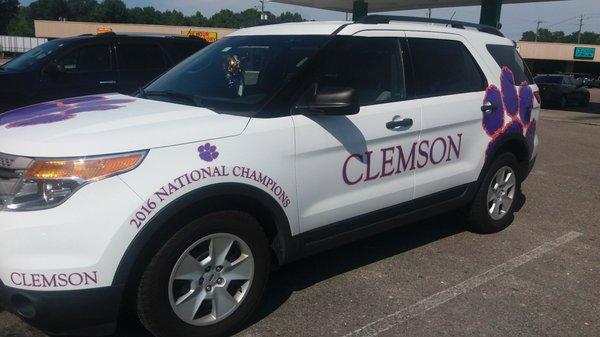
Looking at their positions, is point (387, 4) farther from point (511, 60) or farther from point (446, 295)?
point (446, 295)

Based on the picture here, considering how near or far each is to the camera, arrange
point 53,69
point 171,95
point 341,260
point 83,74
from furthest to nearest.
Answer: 1. point 83,74
2. point 53,69
3. point 341,260
4. point 171,95

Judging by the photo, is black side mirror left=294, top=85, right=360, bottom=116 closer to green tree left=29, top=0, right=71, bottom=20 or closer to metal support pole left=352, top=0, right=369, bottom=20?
metal support pole left=352, top=0, right=369, bottom=20

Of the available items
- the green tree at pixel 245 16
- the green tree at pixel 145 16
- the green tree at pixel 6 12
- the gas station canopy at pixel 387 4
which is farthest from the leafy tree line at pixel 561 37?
the green tree at pixel 6 12

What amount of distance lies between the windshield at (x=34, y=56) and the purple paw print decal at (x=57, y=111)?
169 inches

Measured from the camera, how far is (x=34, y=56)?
7.84m

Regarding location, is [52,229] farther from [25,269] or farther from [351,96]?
[351,96]

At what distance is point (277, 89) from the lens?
136 inches

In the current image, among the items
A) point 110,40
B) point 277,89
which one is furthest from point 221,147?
point 110,40

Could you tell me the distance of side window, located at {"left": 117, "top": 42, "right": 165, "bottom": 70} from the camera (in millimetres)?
8156

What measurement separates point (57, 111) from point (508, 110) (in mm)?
3797

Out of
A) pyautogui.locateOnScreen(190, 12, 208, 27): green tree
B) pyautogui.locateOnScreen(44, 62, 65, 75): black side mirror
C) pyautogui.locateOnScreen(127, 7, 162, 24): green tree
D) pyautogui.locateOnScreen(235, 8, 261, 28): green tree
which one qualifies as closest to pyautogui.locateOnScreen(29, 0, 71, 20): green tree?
pyautogui.locateOnScreen(127, 7, 162, 24): green tree

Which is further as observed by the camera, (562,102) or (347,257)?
(562,102)

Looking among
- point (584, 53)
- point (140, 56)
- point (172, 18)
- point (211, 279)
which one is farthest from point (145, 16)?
point (211, 279)

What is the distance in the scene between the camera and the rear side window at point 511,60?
512 centimetres
